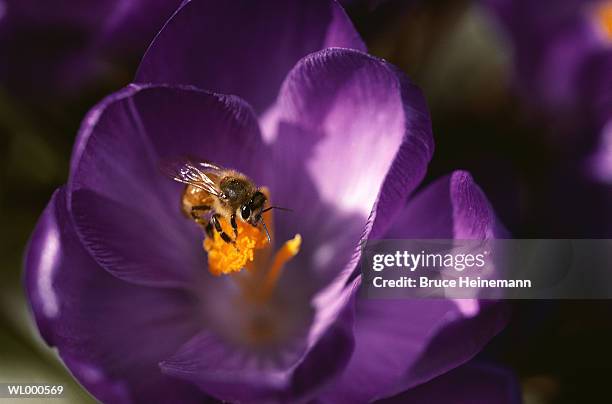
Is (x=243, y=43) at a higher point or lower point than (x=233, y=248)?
higher

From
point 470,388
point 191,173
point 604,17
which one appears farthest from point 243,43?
point 604,17

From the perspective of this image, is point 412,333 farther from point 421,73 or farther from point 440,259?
point 421,73

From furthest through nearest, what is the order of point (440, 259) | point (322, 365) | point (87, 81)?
point (87, 81) < point (440, 259) < point (322, 365)

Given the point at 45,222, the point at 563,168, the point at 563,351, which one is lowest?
the point at 563,351

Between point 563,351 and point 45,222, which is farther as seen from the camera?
point 563,351

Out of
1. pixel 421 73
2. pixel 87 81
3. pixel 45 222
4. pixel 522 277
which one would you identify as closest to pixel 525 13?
pixel 421 73

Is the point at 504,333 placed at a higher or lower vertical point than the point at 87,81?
lower

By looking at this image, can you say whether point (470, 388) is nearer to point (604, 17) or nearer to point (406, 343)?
point (406, 343)

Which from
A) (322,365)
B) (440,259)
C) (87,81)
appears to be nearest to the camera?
(322,365)
